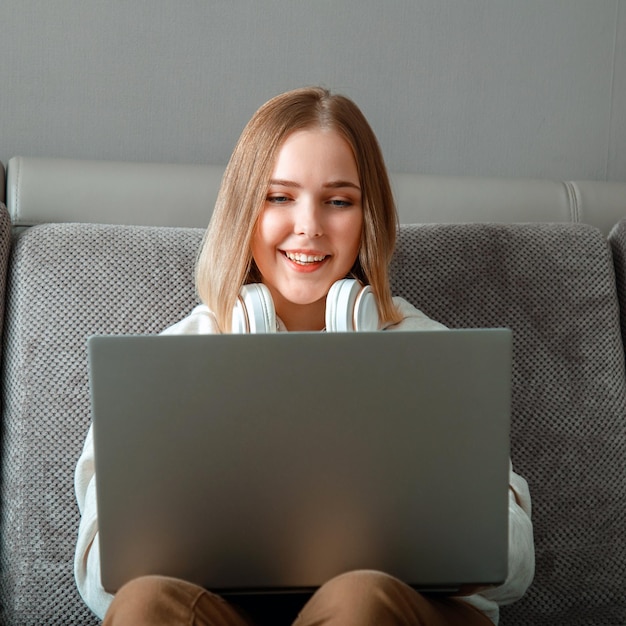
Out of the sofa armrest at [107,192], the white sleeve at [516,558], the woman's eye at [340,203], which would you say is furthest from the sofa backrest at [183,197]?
the white sleeve at [516,558]

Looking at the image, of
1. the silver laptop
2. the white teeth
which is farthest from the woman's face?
the silver laptop

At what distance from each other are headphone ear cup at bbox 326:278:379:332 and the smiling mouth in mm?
69

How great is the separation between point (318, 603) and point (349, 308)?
0.49m

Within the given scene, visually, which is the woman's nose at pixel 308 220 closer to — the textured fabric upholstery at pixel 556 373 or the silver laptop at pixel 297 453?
the textured fabric upholstery at pixel 556 373

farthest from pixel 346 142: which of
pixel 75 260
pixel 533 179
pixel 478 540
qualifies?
pixel 478 540

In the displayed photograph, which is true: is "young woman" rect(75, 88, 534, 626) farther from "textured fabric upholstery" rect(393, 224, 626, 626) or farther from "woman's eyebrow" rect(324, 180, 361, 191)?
"textured fabric upholstery" rect(393, 224, 626, 626)

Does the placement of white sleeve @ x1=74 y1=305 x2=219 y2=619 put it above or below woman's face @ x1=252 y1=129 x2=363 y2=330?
below

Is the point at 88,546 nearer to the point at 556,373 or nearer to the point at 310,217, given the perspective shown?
the point at 310,217

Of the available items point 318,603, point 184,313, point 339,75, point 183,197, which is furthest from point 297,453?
point 339,75

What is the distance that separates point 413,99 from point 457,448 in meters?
1.14

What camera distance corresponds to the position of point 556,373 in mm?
1513

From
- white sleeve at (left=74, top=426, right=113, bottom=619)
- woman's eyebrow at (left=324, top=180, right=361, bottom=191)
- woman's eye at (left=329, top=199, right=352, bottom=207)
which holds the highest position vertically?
woman's eyebrow at (left=324, top=180, right=361, bottom=191)

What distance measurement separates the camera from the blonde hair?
1.37 meters

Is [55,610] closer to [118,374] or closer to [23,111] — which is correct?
[118,374]
